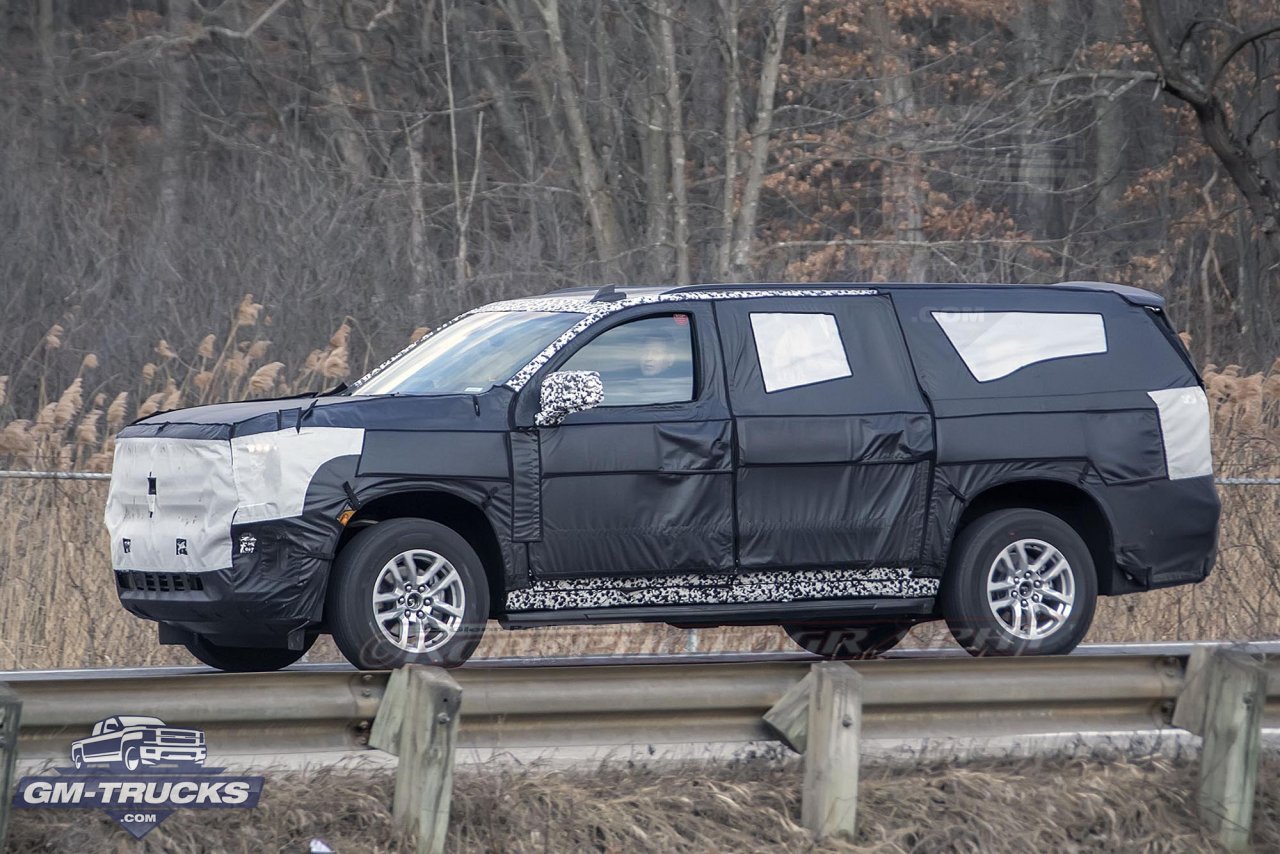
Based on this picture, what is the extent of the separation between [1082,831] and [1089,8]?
25.0 meters

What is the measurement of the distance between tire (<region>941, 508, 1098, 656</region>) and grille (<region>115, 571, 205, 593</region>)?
12.1ft

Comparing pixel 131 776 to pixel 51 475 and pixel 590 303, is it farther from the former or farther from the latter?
pixel 51 475

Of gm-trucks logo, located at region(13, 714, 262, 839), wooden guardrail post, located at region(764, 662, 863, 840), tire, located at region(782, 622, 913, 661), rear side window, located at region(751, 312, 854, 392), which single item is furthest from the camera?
tire, located at region(782, 622, 913, 661)

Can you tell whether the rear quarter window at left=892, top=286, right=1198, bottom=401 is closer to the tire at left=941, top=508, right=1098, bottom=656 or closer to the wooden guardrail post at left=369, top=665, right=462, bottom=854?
the tire at left=941, top=508, right=1098, bottom=656

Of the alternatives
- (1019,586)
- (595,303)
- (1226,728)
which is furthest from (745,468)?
(1226,728)

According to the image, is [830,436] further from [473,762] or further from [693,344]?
[473,762]

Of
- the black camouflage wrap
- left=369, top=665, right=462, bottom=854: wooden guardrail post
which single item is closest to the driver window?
the black camouflage wrap

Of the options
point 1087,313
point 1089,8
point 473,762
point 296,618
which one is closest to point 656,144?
point 1089,8

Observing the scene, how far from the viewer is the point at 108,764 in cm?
609

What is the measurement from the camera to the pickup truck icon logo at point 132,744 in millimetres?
6066

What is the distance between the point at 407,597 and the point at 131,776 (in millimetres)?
2317

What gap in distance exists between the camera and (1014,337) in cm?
971

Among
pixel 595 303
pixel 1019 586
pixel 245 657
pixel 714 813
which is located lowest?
pixel 714 813

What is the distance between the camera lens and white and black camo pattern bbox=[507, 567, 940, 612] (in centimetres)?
865
